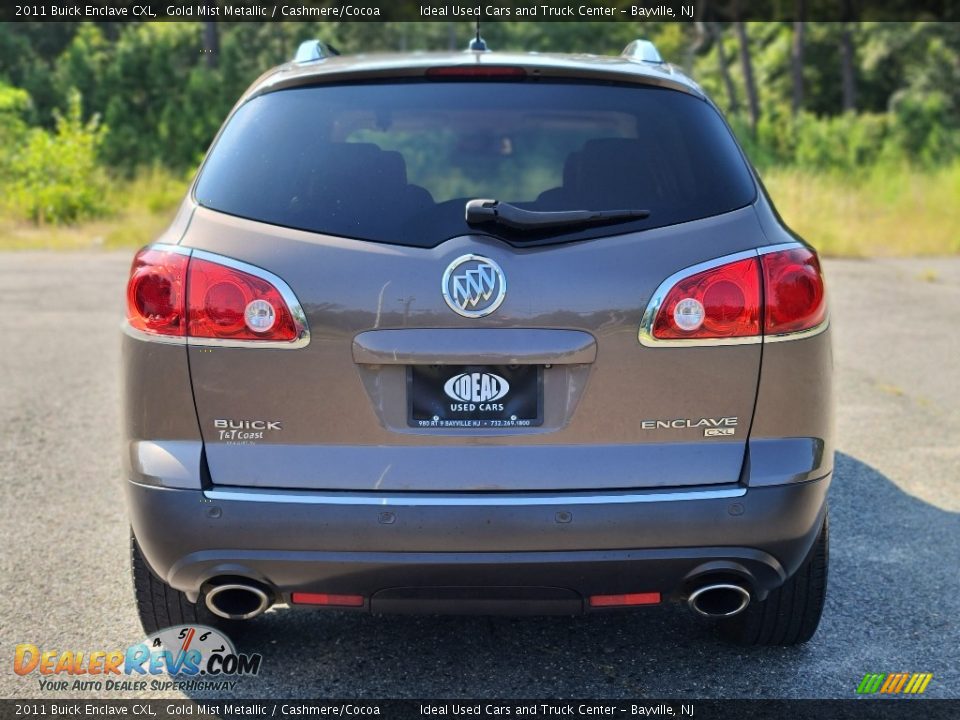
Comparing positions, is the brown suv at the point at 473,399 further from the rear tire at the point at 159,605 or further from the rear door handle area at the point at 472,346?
the rear tire at the point at 159,605

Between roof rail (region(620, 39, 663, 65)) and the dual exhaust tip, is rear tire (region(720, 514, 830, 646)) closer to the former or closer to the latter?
the dual exhaust tip

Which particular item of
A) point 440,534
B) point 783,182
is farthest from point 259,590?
point 783,182

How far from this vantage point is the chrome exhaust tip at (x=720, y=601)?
3.06 metres

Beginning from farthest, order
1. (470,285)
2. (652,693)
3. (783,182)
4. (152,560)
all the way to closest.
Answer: (783,182) < (652,693) < (152,560) < (470,285)

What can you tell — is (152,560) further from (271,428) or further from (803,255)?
(803,255)

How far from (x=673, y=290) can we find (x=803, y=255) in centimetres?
41

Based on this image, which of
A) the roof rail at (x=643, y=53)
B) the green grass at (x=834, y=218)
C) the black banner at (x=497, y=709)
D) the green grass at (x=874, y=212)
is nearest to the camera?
the black banner at (x=497, y=709)

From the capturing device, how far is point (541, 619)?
3910 millimetres

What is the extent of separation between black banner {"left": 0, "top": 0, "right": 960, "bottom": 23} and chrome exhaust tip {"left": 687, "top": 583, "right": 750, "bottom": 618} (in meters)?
36.1

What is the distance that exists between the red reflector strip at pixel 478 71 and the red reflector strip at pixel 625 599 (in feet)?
4.82

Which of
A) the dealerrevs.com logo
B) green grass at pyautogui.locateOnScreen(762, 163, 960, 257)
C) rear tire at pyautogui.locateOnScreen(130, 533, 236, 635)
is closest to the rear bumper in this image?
rear tire at pyautogui.locateOnScreen(130, 533, 236, 635)

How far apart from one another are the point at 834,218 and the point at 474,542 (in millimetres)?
17399

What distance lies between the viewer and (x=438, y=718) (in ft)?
10.4

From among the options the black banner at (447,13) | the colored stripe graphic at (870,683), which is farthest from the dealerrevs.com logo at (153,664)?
the black banner at (447,13)
